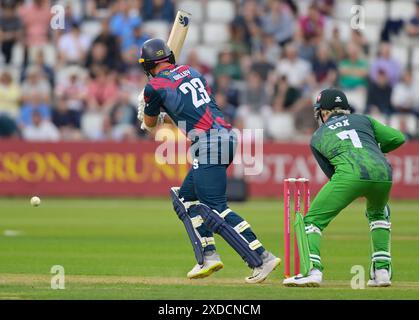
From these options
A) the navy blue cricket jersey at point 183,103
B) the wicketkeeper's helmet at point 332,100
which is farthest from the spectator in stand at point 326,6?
the wicketkeeper's helmet at point 332,100

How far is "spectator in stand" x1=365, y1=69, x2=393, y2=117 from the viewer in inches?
976

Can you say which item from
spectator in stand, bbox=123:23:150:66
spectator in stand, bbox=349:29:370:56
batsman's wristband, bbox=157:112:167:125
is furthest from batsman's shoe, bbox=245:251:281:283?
spectator in stand, bbox=349:29:370:56

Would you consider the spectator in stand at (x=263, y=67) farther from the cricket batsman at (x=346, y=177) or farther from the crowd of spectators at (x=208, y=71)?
the cricket batsman at (x=346, y=177)

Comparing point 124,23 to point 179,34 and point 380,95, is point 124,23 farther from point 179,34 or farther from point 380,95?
point 179,34

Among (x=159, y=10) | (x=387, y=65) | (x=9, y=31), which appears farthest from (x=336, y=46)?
(x=9, y=31)

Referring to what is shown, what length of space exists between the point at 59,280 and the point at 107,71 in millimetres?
15348

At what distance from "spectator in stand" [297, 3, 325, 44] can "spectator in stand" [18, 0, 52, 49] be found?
6.16m

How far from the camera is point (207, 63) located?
86.2 ft

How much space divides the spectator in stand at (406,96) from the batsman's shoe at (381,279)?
15034 mm

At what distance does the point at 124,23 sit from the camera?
86.3ft

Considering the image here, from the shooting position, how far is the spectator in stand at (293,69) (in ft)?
83.3

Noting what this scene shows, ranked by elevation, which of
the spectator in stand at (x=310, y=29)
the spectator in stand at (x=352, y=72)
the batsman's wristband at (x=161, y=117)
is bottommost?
the batsman's wristband at (x=161, y=117)

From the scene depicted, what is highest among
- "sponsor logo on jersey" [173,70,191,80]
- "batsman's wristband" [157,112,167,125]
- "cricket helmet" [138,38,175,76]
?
"cricket helmet" [138,38,175,76]

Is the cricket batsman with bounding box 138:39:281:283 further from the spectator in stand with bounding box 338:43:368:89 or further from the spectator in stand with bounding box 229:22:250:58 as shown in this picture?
the spectator in stand with bounding box 229:22:250:58
